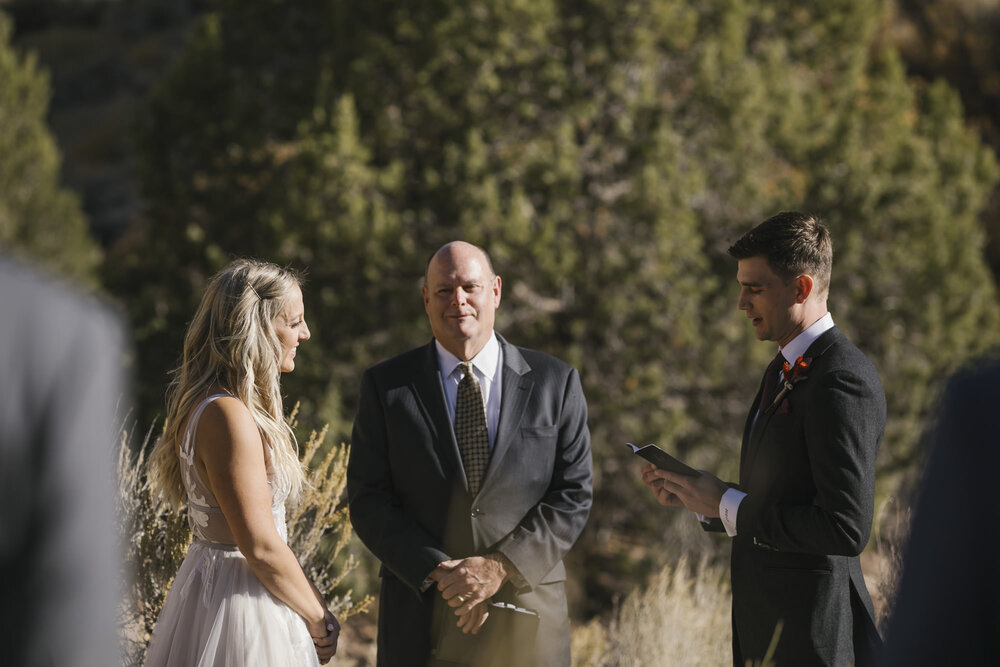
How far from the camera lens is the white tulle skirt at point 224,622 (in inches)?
107

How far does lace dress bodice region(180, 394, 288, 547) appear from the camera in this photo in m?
2.72

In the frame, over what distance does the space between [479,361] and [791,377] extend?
4.33 ft

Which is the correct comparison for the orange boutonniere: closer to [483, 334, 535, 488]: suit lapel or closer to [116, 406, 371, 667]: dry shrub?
[483, 334, 535, 488]: suit lapel

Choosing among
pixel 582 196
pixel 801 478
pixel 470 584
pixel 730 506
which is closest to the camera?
pixel 801 478

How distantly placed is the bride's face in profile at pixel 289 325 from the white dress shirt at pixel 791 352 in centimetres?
139

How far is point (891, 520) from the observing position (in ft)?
13.1

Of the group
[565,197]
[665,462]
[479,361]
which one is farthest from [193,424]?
[565,197]

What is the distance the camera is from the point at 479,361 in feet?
12.4

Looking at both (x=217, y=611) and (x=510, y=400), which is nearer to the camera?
(x=217, y=611)

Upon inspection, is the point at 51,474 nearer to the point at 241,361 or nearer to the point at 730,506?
the point at 241,361

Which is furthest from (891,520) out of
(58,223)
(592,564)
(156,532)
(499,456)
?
(58,223)

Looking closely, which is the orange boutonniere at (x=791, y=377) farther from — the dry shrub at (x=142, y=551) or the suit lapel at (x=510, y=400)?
the dry shrub at (x=142, y=551)

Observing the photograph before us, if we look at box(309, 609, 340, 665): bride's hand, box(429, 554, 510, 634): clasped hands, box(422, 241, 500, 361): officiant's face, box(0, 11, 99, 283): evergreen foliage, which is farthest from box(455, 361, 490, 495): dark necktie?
box(0, 11, 99, 283): evergreen foliage

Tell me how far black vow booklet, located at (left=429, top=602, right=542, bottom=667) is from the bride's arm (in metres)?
0.91
